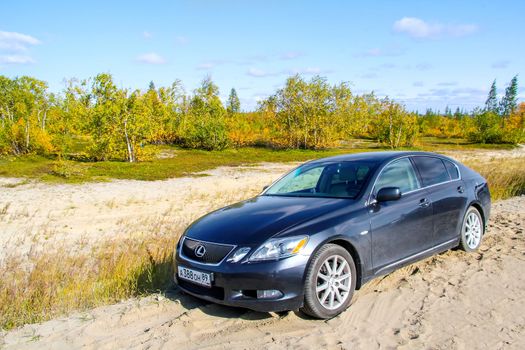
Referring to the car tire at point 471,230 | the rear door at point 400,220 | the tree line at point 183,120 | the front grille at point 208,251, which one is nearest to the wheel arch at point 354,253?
the rear door at point 400,220

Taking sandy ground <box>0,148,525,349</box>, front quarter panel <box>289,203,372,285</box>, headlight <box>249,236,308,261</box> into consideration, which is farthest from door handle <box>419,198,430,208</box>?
headlight <box>249,236,308,261</box>

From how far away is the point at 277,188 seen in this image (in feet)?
19.8

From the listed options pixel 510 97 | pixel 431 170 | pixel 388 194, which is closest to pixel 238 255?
pixel 388 194

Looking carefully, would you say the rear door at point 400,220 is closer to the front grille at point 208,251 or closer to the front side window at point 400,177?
the front side window at point 400,177

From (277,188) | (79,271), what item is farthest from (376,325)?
(79,271)

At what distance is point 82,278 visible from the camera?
6266 millimetres

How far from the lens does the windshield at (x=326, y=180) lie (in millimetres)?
5297

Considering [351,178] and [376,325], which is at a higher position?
[351,178]

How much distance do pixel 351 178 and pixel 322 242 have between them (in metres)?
1.35

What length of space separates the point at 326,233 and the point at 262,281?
78 cm

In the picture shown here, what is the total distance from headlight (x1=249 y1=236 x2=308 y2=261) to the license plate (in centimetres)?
52

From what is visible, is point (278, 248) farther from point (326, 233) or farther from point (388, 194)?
point (388, 194)

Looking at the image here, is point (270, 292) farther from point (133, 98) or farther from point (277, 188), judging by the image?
point (133, 98)

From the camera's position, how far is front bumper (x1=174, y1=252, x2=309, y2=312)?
4133 millimetres
